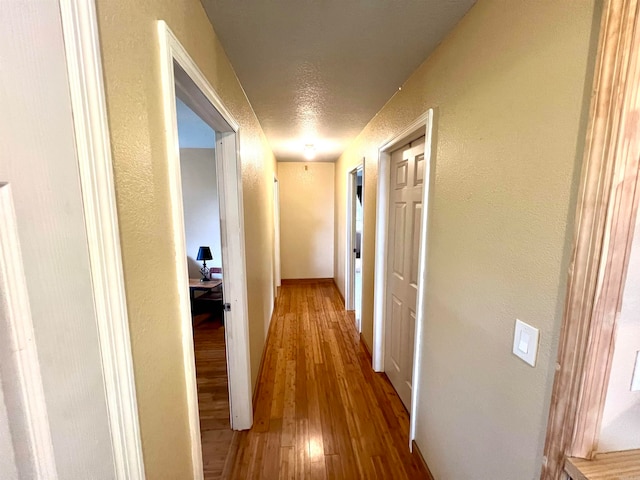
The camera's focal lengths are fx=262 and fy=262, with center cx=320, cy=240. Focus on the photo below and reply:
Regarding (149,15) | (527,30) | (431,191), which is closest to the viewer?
(149,15)

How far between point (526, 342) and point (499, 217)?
435 mm

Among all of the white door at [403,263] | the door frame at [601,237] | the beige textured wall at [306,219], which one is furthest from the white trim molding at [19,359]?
the beige textured wall at [306,219]

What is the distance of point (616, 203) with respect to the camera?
24.5 inches

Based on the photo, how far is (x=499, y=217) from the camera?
97 cm

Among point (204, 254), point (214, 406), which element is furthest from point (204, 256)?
point (214, 406)

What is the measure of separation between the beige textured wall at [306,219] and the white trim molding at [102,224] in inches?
176

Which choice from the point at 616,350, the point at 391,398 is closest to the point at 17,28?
the point at 616,350

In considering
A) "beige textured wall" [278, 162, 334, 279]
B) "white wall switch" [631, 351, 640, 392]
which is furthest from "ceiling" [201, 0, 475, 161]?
"beige textured wall" [278, 162, 334, 279]

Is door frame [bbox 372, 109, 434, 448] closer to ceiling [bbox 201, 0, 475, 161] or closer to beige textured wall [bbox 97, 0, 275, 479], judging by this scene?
ceiling [bbox 201, 0, 475, 161]

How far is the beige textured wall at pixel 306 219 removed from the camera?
4934 mm

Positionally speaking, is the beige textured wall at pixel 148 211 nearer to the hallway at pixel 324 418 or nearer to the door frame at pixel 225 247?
the door frame at pixel 225 247

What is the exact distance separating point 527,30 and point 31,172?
4.32 feet

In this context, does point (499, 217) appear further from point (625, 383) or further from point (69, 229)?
point (69, 229)

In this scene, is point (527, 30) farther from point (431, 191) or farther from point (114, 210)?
point (114, 210)
